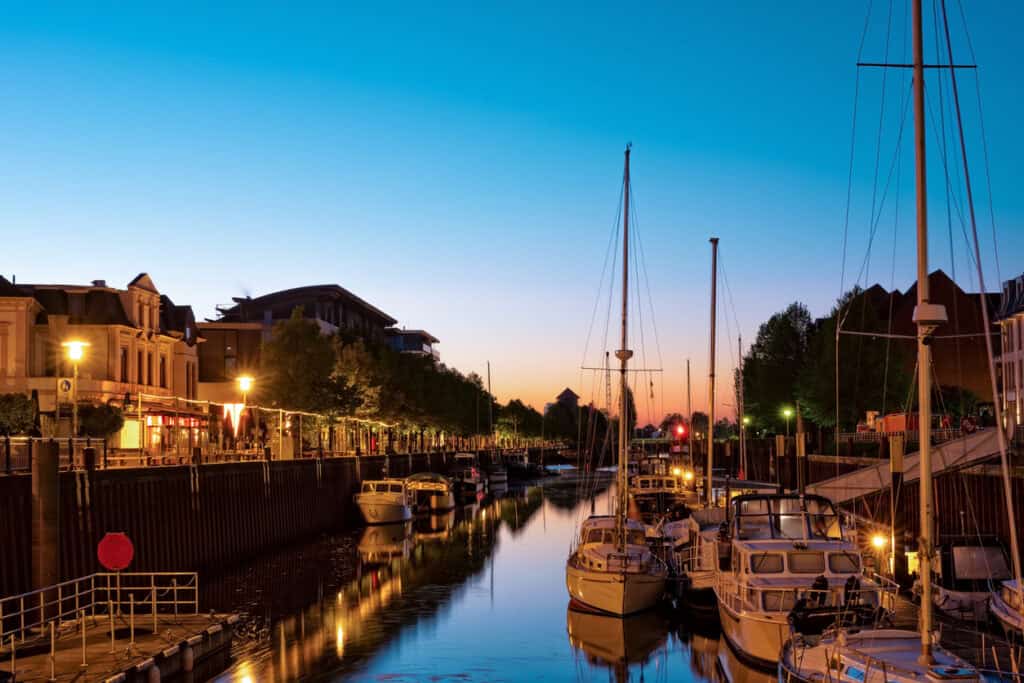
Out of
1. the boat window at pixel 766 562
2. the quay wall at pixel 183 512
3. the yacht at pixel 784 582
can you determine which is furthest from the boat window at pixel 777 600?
the quay wall at pixel 183 512

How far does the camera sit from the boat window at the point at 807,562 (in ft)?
104

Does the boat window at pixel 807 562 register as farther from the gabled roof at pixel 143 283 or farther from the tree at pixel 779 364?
the tree at pixel 779 364

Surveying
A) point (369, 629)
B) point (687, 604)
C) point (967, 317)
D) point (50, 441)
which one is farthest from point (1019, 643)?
point (967, 317)

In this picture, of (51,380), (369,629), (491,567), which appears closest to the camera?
(369,629)

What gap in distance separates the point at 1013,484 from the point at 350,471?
171 feet

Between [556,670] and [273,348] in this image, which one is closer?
[556,670]

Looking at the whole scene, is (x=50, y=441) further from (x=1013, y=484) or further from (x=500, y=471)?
(x=500, y=471)

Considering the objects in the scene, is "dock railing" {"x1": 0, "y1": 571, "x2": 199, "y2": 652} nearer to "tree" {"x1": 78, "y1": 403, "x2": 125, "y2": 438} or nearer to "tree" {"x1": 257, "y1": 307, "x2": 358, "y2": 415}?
"tree" {"x1": 78, "y1": 403, "x2": 125, "y2": 438}

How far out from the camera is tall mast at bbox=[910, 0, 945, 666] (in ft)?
69.7

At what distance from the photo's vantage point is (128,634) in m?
30.0

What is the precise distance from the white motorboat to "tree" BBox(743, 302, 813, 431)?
77070 millimetres

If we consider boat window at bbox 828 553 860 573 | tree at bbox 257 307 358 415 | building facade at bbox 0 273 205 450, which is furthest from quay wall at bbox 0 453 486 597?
boat window at bbox 828 553 860 573

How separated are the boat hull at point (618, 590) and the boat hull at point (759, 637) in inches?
236

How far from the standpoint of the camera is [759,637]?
1171 inches
